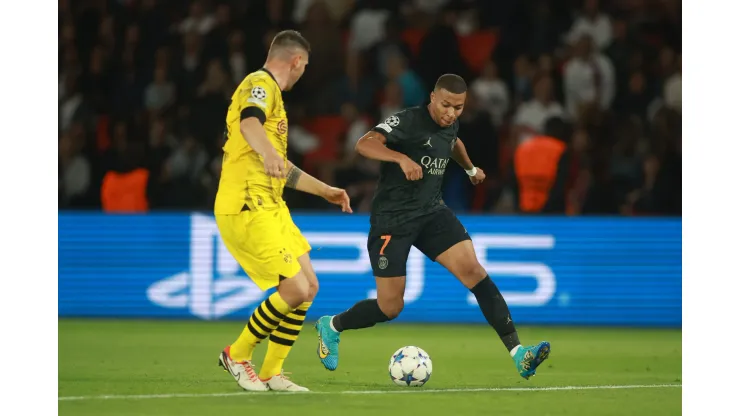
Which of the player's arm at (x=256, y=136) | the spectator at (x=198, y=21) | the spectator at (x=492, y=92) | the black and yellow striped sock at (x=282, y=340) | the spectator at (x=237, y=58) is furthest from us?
the spectator at (x=198, y=21)

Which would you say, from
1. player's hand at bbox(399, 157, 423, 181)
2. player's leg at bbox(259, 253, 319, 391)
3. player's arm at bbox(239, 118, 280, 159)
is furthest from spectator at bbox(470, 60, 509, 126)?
player's arm at bbox(239, 118, 280, 159)

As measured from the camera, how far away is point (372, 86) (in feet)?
52.2

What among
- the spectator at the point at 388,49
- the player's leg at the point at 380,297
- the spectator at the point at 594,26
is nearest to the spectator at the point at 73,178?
the spectator at the point at 388,49

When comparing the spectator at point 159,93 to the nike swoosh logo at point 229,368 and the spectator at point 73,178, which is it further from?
the nike swoosh logo at point 229,368

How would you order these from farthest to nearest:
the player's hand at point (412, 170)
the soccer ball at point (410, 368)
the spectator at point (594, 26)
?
the spectator at point (594, 26) < the soccer ball at point (410, 368) < the player's hand at point (412, 170)

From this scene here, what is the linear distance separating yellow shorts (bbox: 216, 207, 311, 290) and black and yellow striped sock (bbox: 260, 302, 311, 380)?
29 cm

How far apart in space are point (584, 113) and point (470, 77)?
4.83 ft

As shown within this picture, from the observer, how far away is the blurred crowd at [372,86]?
48.9 ft

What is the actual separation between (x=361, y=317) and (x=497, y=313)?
1016mm

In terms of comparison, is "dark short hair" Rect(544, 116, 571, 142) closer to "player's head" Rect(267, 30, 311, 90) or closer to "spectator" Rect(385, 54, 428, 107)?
"spectator" Rect(385, 54, 428, 107)

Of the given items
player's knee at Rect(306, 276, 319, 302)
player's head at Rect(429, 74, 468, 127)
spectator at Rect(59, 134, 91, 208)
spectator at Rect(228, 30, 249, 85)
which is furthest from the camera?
spectator at Rect(228, 30, 249, 85)

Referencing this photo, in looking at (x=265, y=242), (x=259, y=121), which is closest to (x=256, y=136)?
(x=259, y=121)

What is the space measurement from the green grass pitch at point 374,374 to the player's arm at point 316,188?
122 centimetres

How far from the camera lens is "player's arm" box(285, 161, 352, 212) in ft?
A: 25.3
